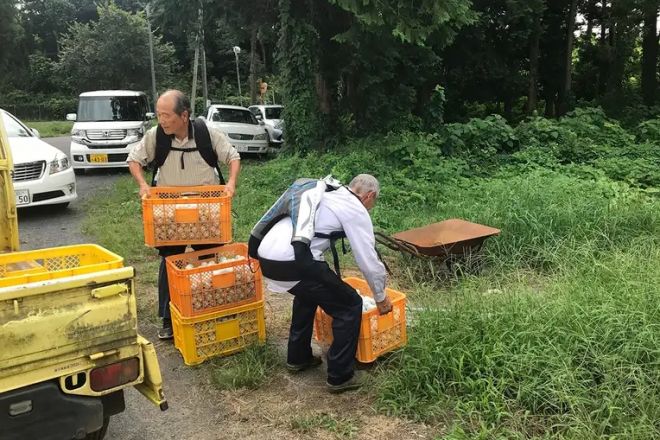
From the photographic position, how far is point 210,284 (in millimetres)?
4051

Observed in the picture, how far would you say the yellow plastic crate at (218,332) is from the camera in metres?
4.07

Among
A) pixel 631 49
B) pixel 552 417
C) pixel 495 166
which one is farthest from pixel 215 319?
pixel 631 49

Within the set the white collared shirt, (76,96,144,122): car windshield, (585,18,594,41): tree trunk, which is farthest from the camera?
(585,18,594,41): tree trunk

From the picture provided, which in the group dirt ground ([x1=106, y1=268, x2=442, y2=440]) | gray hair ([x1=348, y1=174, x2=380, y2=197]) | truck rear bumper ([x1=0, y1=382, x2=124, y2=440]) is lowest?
dirt ground ([x1=106, y1=268, x2=442, y2=440])

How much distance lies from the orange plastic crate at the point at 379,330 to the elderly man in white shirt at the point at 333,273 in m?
0.12

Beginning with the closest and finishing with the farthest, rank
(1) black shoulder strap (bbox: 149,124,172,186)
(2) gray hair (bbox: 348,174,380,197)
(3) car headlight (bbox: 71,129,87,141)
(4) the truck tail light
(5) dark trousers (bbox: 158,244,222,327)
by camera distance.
→ (4) the truck tail light → (2) gray hair (bbox: 348,174,380,197) → (1) black shoulder strap (bbox: 149,124,172,186) → (5) dark trousers (bbox: 158,244,222,327) → (3) car headlight (bbox: 71,129,87,141)

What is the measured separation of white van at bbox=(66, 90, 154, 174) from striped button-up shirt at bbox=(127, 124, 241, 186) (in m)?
8.78

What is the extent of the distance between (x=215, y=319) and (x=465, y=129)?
890 cm

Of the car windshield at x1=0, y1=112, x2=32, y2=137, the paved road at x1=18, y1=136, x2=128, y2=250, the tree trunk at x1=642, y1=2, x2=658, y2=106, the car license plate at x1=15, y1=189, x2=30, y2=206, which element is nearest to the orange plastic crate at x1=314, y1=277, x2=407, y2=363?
the paved road at x1=18, y1=136, x2=128, y2=250

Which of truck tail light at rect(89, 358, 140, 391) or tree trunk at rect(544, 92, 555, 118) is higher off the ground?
tree trunk at rect(544, 92, 555, 118)

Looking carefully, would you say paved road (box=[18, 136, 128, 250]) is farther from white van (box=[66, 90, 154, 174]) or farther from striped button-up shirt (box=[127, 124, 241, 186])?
striped button-up shirt (box=[127, 124, 241, 186])

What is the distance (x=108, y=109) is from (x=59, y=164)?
5.22 meters

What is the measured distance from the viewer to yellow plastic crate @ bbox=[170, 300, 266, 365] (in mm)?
4074

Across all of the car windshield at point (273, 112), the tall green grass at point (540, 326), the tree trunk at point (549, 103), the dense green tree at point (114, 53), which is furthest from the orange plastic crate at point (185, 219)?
the dense green tree at point (114, 53)
